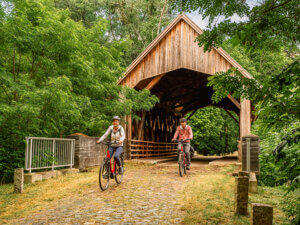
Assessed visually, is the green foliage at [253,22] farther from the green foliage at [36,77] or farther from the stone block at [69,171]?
the stone block at [69,171]

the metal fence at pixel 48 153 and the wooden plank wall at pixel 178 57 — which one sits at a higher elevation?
the wooden plank wall at pixel 178 57

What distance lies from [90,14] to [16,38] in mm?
23152

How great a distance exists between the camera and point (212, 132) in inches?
1044

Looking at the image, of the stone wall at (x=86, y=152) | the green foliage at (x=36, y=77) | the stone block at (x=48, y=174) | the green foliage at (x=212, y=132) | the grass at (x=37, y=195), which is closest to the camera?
the grass at (x=37, y=195)

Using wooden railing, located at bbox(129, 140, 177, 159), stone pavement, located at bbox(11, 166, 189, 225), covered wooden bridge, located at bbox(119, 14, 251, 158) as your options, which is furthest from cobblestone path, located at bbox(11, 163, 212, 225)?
wooden railing, located at bbox(129, 140, 177, 159)

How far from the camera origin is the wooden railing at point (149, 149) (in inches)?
530

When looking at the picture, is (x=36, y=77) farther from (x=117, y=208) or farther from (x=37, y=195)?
(x=117, y=208)

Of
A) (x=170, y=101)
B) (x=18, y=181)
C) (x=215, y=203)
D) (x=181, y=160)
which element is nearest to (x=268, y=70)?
(x=215, y=203)

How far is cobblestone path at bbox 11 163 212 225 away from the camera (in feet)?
12.1

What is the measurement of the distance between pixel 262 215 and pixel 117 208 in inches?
91.7

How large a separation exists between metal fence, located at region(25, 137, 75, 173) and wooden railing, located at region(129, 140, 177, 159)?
4.41 meters

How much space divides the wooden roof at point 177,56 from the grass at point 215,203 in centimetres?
629

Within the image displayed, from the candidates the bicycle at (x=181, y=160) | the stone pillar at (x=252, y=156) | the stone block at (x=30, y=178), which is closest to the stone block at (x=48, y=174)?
the stone block at (x=30, y=178)

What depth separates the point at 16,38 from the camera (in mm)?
7008
